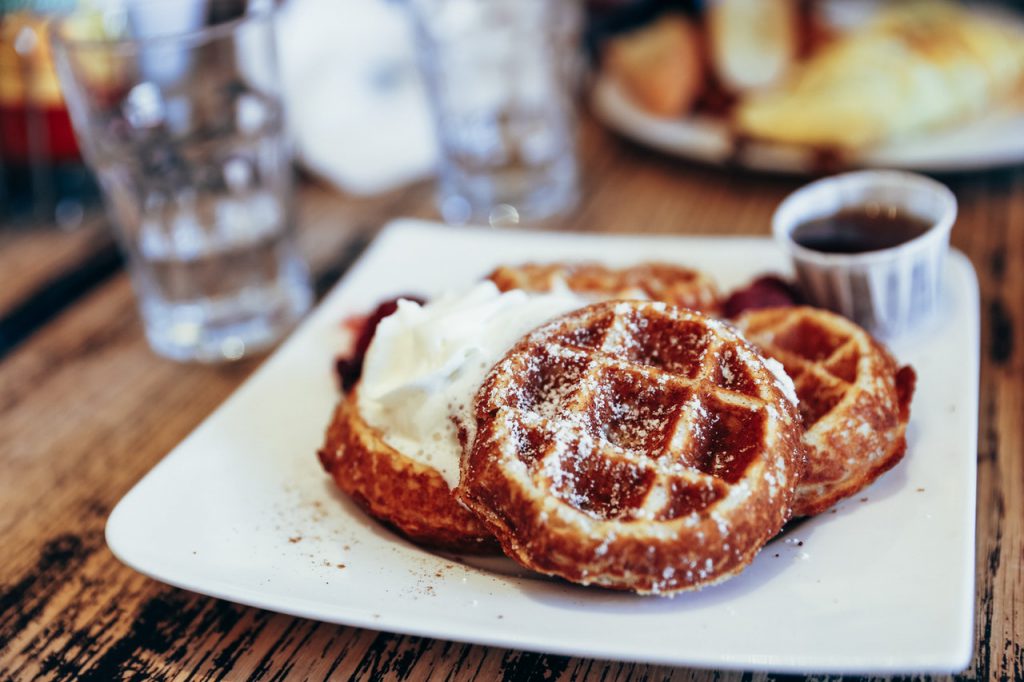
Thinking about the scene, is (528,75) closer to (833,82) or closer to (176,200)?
(833,82)

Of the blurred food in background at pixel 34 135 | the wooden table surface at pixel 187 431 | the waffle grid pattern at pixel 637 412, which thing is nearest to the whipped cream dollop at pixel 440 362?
the waffle grid pattern at pixel 637 412

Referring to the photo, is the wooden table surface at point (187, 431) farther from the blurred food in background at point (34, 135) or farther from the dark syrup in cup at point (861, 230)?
the dark syrup in cup at point (861, 230)

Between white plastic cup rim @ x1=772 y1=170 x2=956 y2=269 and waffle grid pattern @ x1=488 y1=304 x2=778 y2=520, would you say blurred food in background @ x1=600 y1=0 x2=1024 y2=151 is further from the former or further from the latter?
waffle grid pattern @ x1=488 y1=304 x2=778 y2=520

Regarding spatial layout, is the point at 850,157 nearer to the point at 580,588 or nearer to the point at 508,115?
the point at 508,115

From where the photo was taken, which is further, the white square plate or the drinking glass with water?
the drinking glass with water

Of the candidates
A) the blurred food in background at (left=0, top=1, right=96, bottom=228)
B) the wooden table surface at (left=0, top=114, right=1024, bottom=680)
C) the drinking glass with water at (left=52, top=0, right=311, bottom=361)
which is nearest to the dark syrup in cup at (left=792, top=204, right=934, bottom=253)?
the wooden table surface at (left=0, top=114, right=1024, bottom=680)

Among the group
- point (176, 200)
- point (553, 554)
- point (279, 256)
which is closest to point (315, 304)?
point (279, 256)

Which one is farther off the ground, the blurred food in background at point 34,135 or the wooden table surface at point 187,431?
the blurred food in background at point 34,135
